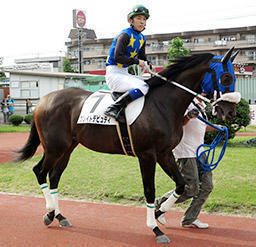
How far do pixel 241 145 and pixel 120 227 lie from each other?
6.47 meters

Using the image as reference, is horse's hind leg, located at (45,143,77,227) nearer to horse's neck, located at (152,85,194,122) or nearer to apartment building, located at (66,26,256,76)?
horse's neck, located at (152,85,194,122)

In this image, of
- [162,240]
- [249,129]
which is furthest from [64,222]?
[249,129]

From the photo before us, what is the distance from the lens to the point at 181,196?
408cm

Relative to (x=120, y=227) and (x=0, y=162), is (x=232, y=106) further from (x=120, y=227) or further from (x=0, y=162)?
(x=0, y=162)

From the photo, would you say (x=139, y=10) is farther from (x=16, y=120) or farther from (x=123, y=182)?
(x=16, y=120)

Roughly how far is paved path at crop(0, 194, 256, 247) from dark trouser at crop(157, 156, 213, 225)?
0.78ft

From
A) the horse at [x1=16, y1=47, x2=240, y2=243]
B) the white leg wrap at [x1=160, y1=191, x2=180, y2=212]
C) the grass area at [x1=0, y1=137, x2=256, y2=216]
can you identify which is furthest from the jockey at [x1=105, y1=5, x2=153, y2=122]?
the grass area at [x1=0, y1=137, x2=256, y2=216]

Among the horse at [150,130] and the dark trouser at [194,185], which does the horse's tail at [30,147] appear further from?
the dark trouser at [194,185]

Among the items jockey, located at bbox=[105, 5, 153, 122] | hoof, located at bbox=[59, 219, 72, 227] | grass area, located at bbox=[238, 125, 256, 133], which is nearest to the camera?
jockey, located at bbox=[105, 5, 153, 122]

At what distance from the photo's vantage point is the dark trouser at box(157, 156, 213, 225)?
3948 millimetres

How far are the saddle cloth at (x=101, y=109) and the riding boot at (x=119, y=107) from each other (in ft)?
0.17

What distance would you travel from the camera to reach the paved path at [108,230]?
12.4ft

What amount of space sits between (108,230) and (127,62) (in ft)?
6.97

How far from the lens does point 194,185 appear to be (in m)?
3.93
